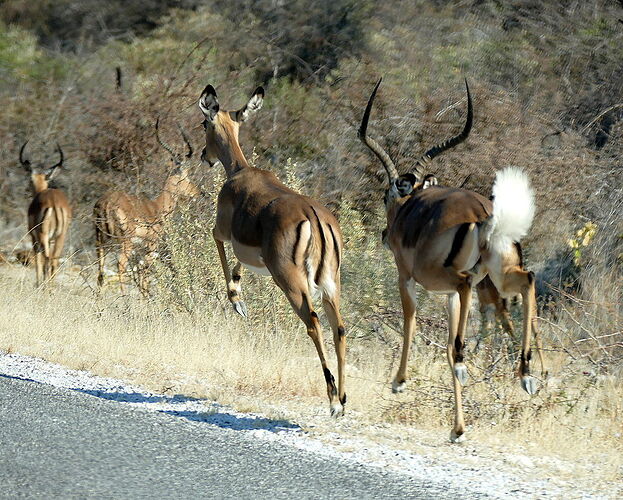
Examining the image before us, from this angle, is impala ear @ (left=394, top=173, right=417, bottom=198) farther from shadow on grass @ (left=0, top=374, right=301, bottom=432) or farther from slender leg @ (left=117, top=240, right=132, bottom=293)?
slender leg @ (left=117, top=240, right=132, bottom=293)

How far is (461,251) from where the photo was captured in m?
7.47

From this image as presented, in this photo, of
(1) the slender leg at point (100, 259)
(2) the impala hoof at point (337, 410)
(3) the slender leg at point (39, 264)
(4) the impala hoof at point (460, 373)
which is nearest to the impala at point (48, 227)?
(3) the slender leg at point (39, 264)

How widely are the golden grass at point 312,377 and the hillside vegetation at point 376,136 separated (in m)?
0.04

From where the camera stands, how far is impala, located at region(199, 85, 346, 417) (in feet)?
25.9

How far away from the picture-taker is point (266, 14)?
89.2ft

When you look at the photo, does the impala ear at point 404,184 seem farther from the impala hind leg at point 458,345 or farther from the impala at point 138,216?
the impala at point 138,216

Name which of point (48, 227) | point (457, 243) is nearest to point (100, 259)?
point (48, 227)

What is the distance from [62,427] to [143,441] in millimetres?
633

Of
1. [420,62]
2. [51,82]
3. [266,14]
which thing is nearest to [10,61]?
[51,82]

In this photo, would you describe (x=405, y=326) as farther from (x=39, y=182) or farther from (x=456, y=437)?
(x=39, y=182)

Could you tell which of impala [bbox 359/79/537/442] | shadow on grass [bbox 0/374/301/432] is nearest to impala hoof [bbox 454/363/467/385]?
impala [bbox 359/79/537/442]

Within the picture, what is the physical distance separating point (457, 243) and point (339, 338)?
1136 mm

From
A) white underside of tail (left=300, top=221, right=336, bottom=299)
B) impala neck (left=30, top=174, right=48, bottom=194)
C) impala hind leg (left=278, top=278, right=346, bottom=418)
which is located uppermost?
impala neck (left=30, top=174, right=48, bottom=194)

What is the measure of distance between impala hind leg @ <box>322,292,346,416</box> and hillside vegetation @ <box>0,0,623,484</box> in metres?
0.49
